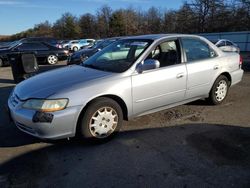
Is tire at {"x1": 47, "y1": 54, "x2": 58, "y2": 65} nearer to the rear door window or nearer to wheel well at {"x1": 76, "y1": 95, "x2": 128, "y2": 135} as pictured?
the rear door window

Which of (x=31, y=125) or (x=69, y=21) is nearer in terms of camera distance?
(x=31, y=125)

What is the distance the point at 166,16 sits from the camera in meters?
52.7

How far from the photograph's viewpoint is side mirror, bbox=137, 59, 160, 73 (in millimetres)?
4391

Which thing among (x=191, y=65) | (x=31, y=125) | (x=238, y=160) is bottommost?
(x=238, y=160)

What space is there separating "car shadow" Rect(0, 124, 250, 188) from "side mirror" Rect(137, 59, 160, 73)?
41.8 inches

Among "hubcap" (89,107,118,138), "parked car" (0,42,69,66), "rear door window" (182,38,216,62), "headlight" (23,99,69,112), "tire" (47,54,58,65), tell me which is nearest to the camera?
"headlight" (23,99,69,112)

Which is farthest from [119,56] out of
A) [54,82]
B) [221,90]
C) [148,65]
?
[221,90]

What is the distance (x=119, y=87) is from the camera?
13.6 feet

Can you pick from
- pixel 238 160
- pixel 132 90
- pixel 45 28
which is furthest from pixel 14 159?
pixel 45 28

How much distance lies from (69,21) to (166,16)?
28.0m

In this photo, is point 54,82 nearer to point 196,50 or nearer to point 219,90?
point 196,50

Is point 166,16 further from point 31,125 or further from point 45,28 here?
point 31,125

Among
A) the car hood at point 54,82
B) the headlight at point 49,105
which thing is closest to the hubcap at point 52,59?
the car hood at point 54,82

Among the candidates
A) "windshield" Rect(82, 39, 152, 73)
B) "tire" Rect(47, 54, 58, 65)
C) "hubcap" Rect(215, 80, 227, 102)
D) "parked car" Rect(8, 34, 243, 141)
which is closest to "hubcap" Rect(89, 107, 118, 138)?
"parked car" Rect(8, 34, 243, 141)
